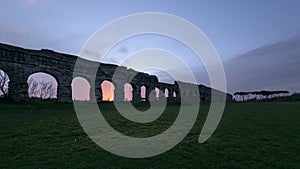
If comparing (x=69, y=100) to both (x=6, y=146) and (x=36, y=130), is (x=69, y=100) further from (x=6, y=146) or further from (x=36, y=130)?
(x=6, y=146)

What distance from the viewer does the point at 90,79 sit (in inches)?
1093

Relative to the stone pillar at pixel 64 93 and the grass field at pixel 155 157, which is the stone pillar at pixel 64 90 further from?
the grass field at pixel 155 157

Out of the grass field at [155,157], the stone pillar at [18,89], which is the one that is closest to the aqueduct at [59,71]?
the stone pillar at [18,89]

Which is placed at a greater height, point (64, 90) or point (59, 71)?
point (59, 71)

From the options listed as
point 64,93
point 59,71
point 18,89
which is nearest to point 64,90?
point 64,93

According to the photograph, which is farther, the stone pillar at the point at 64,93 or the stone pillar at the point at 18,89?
the stone pillar at the point at 64,93

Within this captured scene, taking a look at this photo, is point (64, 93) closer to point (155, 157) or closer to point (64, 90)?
point (64, 90)

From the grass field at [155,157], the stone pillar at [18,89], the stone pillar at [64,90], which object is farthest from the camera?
the stone pillar at [64,90]

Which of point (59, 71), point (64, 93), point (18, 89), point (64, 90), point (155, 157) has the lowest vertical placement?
point (155, 157)

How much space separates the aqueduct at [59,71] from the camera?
20891 mm

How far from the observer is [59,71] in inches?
973

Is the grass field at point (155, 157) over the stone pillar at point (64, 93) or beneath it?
beneath

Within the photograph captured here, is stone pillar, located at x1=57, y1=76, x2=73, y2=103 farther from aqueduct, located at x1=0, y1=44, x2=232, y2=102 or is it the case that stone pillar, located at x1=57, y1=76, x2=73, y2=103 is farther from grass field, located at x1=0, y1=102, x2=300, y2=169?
grass field, located at x1=0, y1=102, x2=300, y2=169

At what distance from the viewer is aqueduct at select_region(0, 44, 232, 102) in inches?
822
